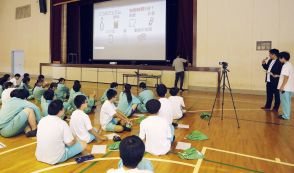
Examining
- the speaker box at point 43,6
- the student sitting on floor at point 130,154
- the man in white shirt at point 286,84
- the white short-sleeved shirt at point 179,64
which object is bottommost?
the student sitting on floor at point 130,154

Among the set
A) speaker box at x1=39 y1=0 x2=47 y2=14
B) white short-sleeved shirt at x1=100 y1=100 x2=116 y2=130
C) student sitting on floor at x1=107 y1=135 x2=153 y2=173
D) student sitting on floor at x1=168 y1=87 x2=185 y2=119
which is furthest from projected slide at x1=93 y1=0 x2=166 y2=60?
student sitting on floor at x1=107 y1=135 x2=153 y2=173

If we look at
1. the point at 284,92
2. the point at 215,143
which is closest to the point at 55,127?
the point at 215,143

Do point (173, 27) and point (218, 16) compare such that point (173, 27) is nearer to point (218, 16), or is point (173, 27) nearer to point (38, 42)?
point (218, 16)

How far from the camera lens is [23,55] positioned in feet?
53.8

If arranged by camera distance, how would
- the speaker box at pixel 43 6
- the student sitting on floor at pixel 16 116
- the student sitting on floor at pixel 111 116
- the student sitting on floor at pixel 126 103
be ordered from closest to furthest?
the student sitting on floor at pixel 16 116
the student sitting on floor at pixel 111 116
the student sitting on floor at pixel 126 103
the speaker box at pixel 43 6

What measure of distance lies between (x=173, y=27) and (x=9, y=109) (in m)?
7.89

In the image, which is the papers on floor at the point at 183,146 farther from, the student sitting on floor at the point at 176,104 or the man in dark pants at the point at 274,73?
the man in dark pants at the point at 274,73

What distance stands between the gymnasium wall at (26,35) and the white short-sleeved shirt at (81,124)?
12588 millimetres

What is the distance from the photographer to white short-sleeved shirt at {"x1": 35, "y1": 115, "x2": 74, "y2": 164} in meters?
2.75

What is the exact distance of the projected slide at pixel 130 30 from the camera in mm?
10648

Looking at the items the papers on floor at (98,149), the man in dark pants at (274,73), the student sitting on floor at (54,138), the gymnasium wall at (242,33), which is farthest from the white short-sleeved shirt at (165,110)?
the gymnasium wall at (242,33)

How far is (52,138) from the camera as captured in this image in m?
2.75

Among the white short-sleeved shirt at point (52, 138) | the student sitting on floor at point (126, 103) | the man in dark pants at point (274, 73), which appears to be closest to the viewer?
the white short-sleeved shirt at point (52, 138)

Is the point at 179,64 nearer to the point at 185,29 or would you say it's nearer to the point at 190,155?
the point at 185,29
